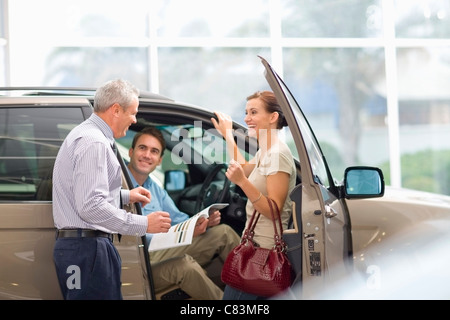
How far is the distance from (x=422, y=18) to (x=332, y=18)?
1.46 meters

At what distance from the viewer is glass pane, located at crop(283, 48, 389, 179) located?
11.0 m

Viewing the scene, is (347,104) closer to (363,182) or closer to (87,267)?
(363,182)

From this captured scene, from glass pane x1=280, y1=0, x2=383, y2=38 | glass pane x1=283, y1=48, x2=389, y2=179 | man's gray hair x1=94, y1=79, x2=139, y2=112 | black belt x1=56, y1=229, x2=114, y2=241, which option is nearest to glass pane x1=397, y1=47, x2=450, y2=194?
glass pane x1=283, y1=48, x2=389, y2=179

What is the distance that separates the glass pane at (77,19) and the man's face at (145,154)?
5936 millimetres

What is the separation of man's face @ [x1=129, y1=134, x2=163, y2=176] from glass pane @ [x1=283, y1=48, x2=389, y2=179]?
21.9 feet

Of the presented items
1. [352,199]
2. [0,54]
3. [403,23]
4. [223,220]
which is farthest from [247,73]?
[352,199]

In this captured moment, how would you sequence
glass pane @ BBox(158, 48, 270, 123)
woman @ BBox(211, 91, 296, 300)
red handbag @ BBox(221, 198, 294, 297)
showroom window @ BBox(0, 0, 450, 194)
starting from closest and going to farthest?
red handbag @ BBox(221, 198, 294, 297) → woman @ BBox(211, 91, 296, 300) → showroom window @ BBox(0, 0, 450, 194) → glass pane @ BBox(158, 48, 270, 123)

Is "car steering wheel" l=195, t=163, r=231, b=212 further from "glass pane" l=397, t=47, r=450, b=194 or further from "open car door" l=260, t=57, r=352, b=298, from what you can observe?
"glass pane" l=397, t=47, r=450, b=194

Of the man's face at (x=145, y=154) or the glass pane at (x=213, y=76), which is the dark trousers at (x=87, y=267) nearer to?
the man's face at (x=145, y=154)

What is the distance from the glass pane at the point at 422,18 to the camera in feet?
36.0

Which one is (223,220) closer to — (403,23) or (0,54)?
(0,54)

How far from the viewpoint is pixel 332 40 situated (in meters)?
10.7

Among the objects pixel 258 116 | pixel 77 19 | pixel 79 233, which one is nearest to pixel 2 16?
pixel 77 19

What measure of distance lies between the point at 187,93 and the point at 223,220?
245 inches
